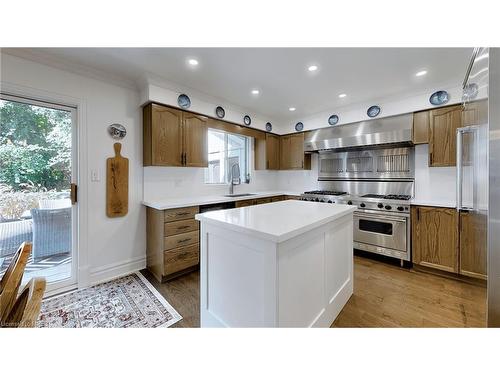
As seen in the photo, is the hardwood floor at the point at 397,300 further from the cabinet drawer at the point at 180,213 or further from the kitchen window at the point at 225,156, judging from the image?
the kitchen window at the point at 225,156

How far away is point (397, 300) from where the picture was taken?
79.5 inches

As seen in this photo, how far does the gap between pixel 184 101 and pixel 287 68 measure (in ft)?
4.60

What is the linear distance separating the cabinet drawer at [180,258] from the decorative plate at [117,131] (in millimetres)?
1508

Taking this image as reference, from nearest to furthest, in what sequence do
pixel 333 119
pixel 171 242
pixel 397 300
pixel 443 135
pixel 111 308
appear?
pixel 111 308, pixel 397 300, pixel 171 242, pixel 443 135, pixel 333 119

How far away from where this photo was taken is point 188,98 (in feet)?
9.30

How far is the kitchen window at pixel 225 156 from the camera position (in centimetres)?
365

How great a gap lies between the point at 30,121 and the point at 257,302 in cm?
271

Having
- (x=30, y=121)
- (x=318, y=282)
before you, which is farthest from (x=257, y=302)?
(x=30, y=121)

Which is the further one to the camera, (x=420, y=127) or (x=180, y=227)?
(x=420, y=127)

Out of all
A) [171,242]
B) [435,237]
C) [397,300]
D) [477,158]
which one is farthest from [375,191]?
[171,242]

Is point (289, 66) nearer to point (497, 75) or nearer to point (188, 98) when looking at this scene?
point (188, 98)

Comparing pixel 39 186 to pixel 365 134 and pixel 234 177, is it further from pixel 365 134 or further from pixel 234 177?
pixel 365 134

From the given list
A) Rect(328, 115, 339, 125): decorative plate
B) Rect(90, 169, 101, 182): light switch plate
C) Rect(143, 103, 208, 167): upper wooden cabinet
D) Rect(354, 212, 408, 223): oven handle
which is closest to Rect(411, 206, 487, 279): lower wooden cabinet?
Rect(354, 212, 408, 223): oven handle

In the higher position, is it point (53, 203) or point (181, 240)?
point (53, 203)
